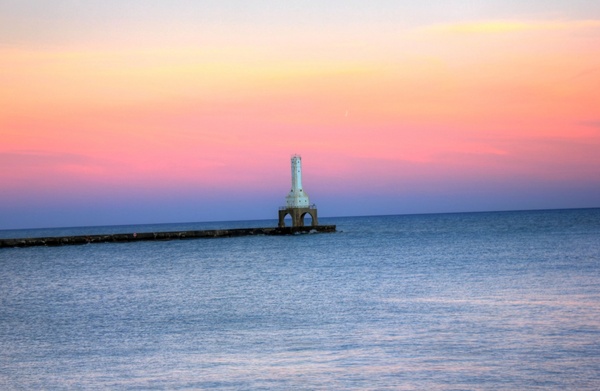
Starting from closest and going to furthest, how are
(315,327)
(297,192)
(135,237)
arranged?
1. (315,327)
2. (297,192)
3. (135,237)

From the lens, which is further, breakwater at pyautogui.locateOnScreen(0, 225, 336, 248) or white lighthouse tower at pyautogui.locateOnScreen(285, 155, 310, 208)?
breakwater at pyautogui.locateOnScreen(0, 225, 336, 248)

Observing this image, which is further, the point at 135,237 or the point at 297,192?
the point at 135,237

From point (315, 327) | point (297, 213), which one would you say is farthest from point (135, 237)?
point (315, 327)

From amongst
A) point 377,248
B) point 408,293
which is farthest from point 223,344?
point 377,248

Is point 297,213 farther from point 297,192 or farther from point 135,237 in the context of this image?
point 135,237

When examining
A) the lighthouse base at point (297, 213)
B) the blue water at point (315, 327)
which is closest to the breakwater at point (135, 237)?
the lighthouse base at point (297, 213)

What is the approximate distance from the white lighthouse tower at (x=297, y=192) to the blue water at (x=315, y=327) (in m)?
40.7

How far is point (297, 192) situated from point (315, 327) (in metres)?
66.4

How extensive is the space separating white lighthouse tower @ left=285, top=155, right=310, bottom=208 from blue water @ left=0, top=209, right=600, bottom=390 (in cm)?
4070

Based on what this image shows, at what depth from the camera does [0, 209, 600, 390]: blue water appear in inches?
710

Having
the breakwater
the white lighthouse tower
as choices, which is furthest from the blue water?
the breakwater

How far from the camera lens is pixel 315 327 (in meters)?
24.8

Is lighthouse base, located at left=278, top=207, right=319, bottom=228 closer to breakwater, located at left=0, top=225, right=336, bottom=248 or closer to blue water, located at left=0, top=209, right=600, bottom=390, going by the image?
breakwater, located at left=0, top=225, right=336, bottom=248

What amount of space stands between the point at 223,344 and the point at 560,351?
27.2 feet
